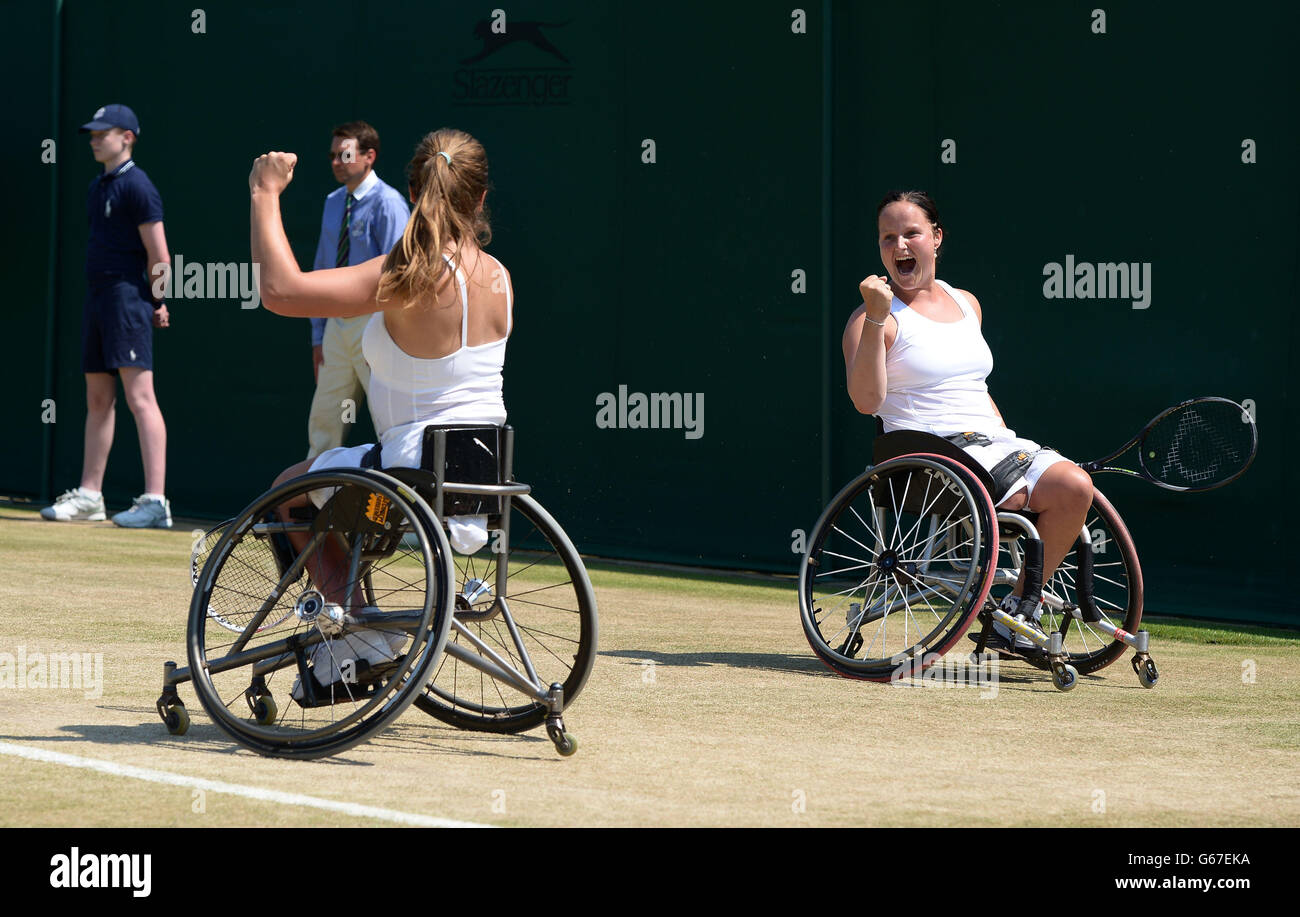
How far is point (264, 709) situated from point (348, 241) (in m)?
4.21

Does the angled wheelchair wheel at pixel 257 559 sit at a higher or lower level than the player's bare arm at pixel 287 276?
lower

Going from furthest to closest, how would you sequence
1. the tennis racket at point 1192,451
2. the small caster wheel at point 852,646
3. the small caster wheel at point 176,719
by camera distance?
the tennis racket at point 1192,451 < the small caster wheel at point 852,646 < the small caster wheel at point 176,719

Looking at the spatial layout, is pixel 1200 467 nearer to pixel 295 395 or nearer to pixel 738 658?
pixel 738 658

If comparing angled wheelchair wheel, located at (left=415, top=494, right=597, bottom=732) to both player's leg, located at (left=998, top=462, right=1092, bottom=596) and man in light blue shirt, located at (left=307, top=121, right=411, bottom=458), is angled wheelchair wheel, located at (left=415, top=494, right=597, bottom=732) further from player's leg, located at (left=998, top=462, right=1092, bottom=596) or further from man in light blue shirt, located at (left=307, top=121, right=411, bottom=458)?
man in light blue shirt, located at (left=307, top=121, right=411, bottom=458)

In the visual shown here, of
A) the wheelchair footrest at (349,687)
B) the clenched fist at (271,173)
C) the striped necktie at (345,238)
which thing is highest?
the striped necktie at (345,238)

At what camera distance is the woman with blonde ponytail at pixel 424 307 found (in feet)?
13.4

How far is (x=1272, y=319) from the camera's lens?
711 centimetres

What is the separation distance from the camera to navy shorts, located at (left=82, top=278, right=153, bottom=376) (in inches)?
359

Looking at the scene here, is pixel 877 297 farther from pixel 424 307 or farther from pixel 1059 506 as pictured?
pixel 424 307

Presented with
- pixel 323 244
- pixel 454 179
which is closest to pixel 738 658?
pixel 454 179

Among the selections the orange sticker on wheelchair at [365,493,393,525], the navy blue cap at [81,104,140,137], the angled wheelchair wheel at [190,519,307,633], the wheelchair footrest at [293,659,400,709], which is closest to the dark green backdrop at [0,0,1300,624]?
the navy blue cap at [81,104,140,137]

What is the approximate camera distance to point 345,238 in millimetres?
8148

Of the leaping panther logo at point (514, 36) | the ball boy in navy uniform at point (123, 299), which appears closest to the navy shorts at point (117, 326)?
the ball boy in navy uniform at point (123, 299)

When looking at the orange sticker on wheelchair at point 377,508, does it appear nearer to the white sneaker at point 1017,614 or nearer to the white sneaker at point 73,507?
the white sneaker at point 1017,614
